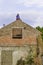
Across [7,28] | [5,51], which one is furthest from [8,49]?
[7,28]

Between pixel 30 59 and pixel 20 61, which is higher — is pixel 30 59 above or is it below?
above

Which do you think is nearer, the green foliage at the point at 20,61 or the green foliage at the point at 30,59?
the green foliage at the point at 30,59

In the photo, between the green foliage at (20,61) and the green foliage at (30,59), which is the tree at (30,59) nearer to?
the green foliage at (30,59)

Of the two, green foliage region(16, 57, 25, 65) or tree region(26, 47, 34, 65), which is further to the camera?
green foliage region(16, 57, 25, 65)

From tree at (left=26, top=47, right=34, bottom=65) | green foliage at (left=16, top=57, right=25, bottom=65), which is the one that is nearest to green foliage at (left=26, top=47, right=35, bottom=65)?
tree at (left=26, top=47, right=34, bottom=65)

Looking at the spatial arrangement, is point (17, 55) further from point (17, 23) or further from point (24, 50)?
point (17, 23)

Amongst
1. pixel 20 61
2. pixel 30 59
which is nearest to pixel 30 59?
pixel 30 59

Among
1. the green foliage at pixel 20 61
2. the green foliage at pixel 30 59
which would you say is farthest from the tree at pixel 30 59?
the green foliage at pixel 20 61

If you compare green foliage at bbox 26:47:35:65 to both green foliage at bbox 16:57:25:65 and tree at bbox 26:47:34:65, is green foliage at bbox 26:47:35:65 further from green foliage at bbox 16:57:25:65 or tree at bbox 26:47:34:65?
green foliage at bbox 16:57:25:65

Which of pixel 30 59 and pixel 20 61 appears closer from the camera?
pixel 30 59

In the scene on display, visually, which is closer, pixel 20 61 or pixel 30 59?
pixel 30 59

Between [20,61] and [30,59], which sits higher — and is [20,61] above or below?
below

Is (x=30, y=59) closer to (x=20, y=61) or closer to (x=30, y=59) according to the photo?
(x=30, y=59)

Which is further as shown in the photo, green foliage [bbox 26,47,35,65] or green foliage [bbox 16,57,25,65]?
green foliage [bbox 16,57,25,65]
